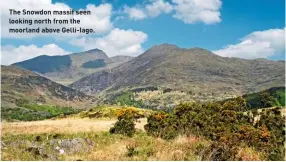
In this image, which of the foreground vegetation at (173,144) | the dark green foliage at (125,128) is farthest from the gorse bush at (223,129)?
the dark green foliage at (125,128)

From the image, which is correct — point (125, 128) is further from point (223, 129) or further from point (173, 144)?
point (173, 144)

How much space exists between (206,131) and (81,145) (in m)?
9.98

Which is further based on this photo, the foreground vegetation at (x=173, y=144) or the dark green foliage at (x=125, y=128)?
the dark green foliage at (x=125, y=128)

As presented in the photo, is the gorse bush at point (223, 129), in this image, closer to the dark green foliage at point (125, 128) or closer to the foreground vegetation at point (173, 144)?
the foreground vegetation at point (173, 144)

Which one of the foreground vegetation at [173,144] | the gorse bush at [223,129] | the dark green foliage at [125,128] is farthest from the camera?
the dark green foliage at [125,128]

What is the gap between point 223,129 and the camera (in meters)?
25.4

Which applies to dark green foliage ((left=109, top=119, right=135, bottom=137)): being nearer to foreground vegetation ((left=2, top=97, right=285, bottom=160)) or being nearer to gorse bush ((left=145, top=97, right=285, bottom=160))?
foreground vegetation ((left=2, top=97, right=285, bottom=160))

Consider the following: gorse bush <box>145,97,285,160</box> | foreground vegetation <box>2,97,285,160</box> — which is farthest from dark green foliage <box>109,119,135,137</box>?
gorse bush <box>145,97,285,160</box>

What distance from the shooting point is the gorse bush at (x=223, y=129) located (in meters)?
17.6

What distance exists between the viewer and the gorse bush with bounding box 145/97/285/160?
17.6 meters

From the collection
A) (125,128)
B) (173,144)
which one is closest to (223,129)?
(125,128)

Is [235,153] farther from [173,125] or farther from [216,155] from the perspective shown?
[173,125]

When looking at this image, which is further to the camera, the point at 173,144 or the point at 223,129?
the point at 223,129

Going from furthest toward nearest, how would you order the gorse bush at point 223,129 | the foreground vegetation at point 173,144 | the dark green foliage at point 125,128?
the dark green foliage at point 125,128 < the gorse bush at point 223,129 < the foreground vegetation at point 173,144
